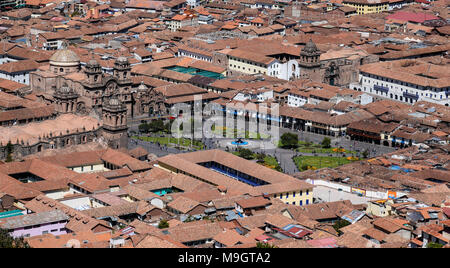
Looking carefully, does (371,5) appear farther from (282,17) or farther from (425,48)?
(425,48)

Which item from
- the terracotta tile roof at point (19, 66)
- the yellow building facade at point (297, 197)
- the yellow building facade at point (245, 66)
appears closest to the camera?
the yellow building facade at point (297, 197)

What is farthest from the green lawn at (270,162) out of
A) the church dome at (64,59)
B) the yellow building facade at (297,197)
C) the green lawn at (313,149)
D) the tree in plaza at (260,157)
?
the church dome at (64,59)

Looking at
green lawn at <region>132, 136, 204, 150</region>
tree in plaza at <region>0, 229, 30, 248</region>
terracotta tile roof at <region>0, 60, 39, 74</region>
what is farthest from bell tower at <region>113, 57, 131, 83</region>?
tree in plaza at <region>0, 229, 30, 248</region>

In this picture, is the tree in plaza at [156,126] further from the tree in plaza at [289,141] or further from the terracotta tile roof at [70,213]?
the terracotta tile roof at [70,213]

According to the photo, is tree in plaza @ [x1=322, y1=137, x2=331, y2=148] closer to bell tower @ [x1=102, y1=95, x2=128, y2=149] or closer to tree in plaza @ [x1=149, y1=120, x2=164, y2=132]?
tree in plaza @ [x1=149, y1=120, x2=164, y2=132]

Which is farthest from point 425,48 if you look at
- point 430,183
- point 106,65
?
point 430,183
